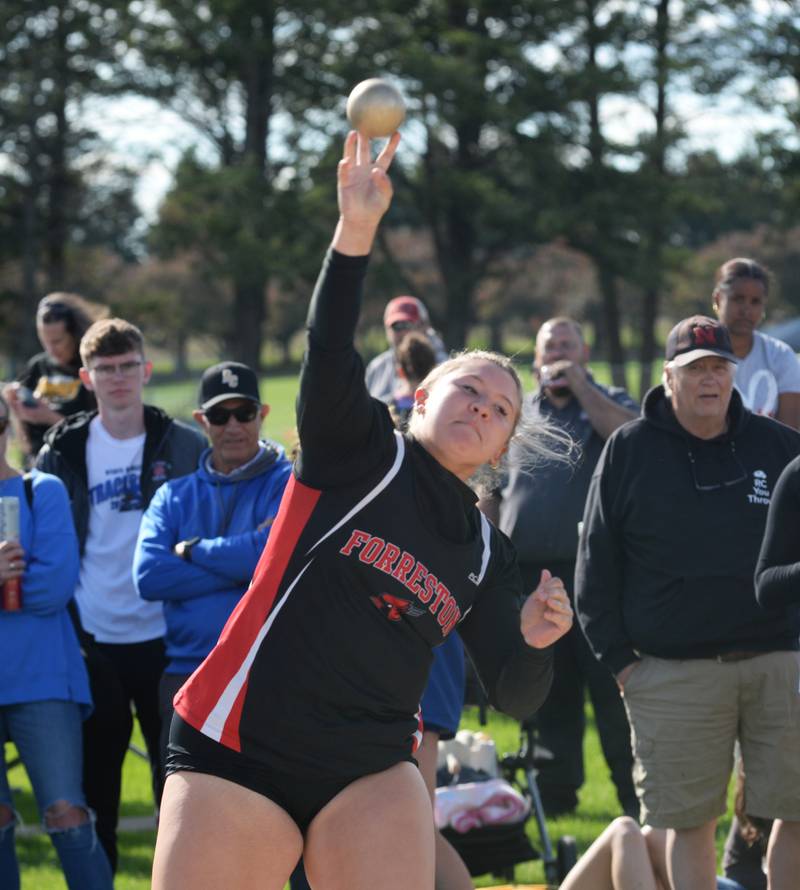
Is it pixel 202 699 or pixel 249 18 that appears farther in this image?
pixel 249 18

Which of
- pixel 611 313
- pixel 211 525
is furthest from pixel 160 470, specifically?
pixel 611 313

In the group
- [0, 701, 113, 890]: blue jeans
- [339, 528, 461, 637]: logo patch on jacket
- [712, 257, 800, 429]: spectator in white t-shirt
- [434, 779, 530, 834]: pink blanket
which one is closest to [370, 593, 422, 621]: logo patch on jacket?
[339, 528, 461, 637]: logo patch on jacket

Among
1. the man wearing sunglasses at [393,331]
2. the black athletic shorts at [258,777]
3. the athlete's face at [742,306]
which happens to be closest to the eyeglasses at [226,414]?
the black athletic shorts at [258,777]

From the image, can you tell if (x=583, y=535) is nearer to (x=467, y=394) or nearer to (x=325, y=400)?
(x=467, y=394)

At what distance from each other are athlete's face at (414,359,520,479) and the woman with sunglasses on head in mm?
3852

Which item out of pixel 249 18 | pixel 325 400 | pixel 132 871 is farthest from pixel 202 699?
pixel 249 18

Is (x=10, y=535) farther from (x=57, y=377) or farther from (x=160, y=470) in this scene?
(x=57, y=377)

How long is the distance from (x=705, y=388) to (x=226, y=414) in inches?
70.0

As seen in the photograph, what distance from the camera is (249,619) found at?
9.43 feet

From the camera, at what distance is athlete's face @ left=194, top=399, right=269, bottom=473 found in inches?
195

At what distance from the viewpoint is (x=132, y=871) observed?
5.75 metres

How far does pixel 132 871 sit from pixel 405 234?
43761mm

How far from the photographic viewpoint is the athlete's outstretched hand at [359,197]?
2607 mm

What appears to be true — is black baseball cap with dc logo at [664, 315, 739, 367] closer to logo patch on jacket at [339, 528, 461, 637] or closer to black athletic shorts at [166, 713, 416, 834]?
logo patch on jacket at [339, 528, 461, 637]
